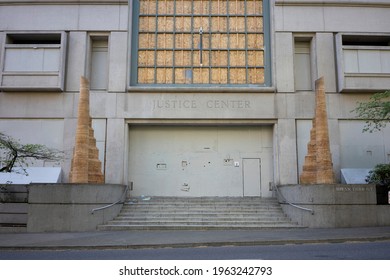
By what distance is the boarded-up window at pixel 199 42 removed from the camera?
24.0m

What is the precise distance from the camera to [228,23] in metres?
24.5

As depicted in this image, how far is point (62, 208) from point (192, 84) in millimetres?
10553

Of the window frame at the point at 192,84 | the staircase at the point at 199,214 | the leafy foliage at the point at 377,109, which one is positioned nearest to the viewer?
the staircase at the point at 199,214

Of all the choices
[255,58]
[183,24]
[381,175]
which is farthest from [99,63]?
[381,175]

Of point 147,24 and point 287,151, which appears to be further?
point 147,24

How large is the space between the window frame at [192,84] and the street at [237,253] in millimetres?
12484

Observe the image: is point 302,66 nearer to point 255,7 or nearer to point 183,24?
point 255,7

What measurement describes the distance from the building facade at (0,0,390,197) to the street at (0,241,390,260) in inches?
416

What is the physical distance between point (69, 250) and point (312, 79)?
17.3m

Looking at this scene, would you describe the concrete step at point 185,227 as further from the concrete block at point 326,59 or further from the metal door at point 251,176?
the concrete block at point 326,59

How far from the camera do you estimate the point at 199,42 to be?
24.2m

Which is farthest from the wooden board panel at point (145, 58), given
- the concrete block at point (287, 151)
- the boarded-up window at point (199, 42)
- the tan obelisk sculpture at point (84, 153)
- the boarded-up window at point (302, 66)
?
the boarded-up window at point (302, 66)

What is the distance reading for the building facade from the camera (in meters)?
22.8

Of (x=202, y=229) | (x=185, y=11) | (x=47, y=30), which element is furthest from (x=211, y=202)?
(x=47, y=30)
